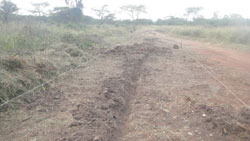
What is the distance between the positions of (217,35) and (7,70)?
14.9 metres

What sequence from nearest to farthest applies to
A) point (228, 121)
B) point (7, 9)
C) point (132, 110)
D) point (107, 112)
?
point (228, 121) < point (107, 112) < point (132, 110) < point (7, 9)

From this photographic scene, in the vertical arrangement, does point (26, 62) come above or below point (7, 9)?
below

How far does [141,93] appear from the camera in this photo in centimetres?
453

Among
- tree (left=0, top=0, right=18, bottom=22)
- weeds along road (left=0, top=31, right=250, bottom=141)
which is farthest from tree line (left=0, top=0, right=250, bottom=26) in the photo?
weeds along road (left=0, top=31, right=250, bottom=141)

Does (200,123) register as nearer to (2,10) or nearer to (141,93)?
(141,93)

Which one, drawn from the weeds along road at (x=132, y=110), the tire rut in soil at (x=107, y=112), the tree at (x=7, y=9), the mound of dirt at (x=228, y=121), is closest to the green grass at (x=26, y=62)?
the weeds along road at (x=132, y=110)

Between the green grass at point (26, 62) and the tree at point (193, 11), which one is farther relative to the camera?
the tree at point (193, 11)

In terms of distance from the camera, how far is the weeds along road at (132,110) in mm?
2947

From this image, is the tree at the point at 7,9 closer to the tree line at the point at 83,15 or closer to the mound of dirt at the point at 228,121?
the tree line at the point at 83,15

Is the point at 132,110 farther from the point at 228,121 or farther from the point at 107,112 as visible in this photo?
the point at 228,121

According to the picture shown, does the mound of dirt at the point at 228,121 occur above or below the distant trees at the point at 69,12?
below

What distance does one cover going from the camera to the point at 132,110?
147 inches

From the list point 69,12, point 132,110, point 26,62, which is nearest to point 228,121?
point 132,110

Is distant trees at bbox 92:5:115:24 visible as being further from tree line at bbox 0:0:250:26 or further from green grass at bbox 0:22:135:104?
green grass at bbox 0:22:135:104
